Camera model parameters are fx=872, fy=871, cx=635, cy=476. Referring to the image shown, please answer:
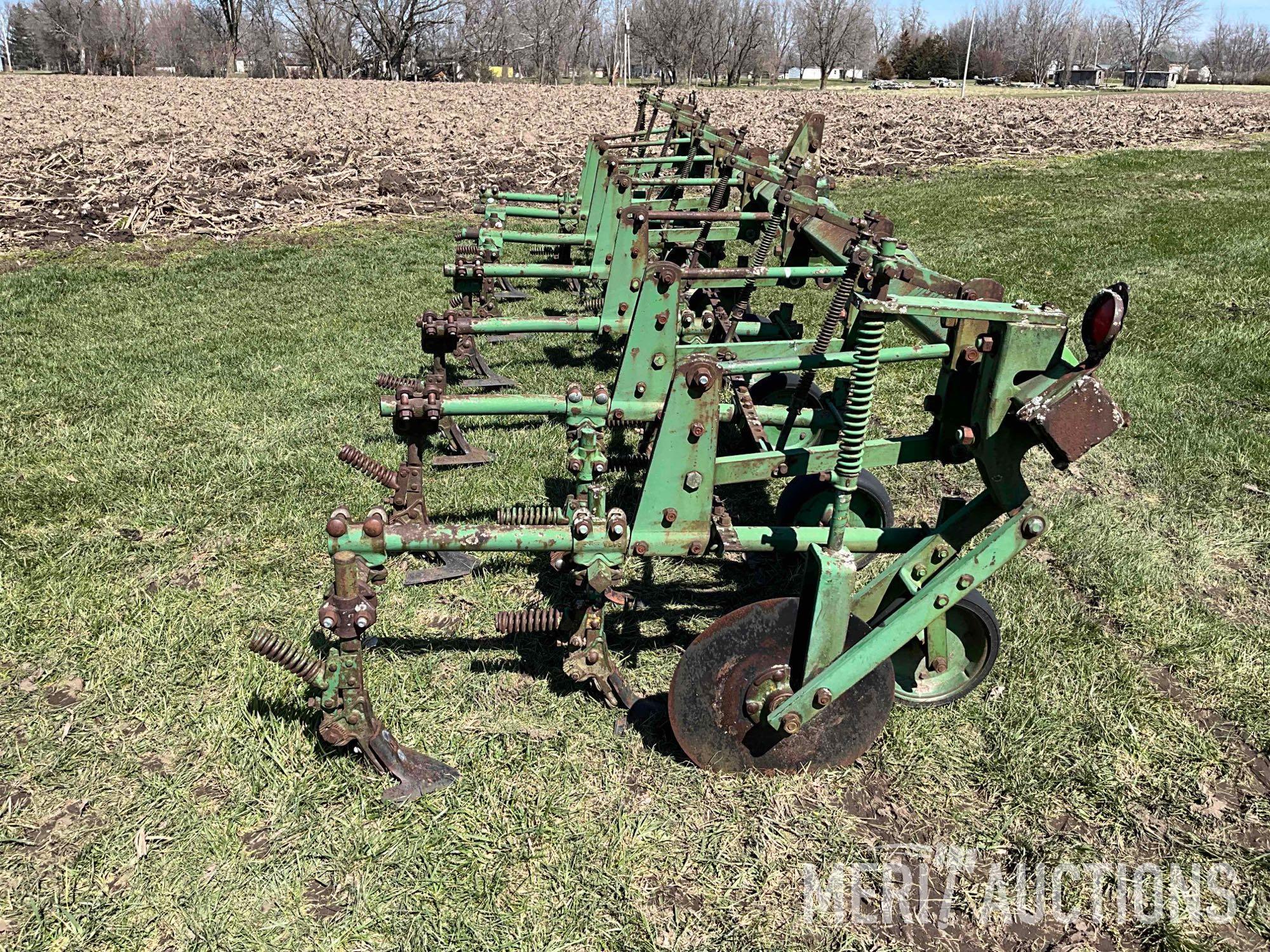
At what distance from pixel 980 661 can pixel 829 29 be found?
92.5 m

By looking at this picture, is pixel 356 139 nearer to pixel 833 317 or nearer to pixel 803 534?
pixel 833 317

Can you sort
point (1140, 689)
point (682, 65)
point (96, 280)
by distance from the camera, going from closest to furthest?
1. point (1140, 689)
2. point (96, 280)
3. point (682, 65)

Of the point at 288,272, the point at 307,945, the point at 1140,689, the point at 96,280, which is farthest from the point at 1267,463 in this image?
the point at 96,280

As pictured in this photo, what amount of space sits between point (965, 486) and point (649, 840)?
3.95m

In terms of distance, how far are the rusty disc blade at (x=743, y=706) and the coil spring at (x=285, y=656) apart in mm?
1393

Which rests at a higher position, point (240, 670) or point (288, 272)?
point (288, 272)

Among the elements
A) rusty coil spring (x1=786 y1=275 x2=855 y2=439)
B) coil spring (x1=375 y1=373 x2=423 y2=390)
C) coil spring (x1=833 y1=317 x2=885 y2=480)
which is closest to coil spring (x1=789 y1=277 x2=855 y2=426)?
rusty coil spring (x1=786 y1=275 x2=855 y2=439)

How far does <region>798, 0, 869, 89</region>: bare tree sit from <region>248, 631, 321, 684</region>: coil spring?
269 feet

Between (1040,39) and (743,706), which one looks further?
(1040,39)

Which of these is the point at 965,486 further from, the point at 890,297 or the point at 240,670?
the point at 240,670

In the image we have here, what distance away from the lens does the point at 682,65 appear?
261 feet

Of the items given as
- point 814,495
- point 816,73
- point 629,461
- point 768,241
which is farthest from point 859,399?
point 816,73

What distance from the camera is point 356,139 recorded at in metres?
19.6

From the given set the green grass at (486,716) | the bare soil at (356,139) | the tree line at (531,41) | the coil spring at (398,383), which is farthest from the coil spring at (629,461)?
the tree line at (531,41)
